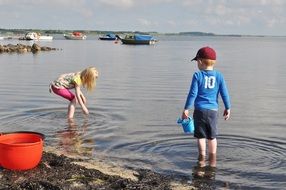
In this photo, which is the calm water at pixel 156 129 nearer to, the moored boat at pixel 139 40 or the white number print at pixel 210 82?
the white number print at pixel 210 82

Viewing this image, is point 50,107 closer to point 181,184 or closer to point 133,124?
point 133,124

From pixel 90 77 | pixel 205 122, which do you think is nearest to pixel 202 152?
pixel 205 122

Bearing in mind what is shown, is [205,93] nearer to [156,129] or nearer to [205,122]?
[205,122]

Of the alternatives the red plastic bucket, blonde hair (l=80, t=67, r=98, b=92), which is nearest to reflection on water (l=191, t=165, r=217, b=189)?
the red plastic bucket

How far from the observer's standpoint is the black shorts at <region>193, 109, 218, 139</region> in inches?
328

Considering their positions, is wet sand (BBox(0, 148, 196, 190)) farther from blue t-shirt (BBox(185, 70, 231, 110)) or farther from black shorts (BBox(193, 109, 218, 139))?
blue t-shirt (BBox(185, 70, 231, 110))

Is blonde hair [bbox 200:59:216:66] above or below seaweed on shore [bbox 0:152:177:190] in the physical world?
above

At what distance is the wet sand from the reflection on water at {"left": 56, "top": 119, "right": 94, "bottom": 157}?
4.38ft

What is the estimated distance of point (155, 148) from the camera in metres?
10.1

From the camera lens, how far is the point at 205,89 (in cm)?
826

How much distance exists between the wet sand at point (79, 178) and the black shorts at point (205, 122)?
1.07 m

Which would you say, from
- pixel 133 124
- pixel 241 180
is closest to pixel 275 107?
pixel 133 124

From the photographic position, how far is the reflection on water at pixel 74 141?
31.4ft

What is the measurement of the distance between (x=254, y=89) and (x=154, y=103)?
21.4 ft
